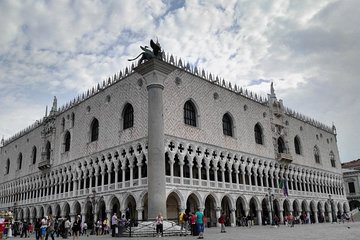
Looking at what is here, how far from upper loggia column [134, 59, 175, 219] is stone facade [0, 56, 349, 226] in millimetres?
64

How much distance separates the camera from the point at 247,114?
37.3 meters

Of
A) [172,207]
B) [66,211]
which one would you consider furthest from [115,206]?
[66,211]

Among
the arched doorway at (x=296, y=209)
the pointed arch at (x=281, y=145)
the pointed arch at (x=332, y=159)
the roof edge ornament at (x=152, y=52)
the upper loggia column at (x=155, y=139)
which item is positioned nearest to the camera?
the upper loggia column at (x=155, y=139)

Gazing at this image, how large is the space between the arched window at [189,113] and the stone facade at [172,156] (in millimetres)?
226

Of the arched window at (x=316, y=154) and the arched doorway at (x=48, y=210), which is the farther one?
the arched window at (x=316, y=154)

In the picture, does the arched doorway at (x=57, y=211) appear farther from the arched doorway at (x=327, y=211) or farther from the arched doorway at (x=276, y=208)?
the arched doorway at (x=327, y=211)

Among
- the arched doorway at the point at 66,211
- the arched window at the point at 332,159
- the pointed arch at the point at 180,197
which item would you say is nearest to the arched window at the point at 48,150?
the arched doorway at the point at 66,211

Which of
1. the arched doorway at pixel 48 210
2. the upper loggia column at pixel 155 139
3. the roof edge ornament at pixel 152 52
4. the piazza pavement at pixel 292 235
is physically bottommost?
the piazza pavement at pixel 292 235

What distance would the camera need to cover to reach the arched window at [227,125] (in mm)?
34438

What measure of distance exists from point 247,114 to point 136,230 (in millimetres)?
→ 22187

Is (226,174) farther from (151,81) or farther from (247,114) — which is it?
(151,81)

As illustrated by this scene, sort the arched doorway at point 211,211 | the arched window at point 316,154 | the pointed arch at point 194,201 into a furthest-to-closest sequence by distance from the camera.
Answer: the arched window at point 316,154 → the arched doorway at point 211,211 → the pointed arch at point 194,201

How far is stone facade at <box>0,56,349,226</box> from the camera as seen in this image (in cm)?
2772

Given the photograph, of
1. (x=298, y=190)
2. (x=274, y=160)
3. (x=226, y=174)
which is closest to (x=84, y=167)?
(x=226, y=174)
